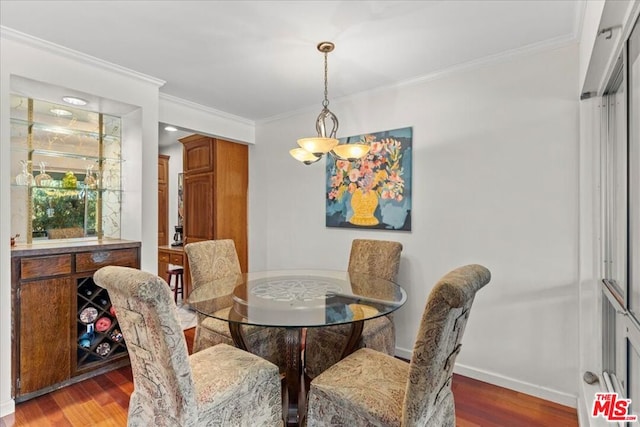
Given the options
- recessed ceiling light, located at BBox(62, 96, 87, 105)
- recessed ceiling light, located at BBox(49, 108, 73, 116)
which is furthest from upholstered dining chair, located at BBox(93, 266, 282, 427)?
recessed ceiling light, located at BBox(49, 108, 73, 116)

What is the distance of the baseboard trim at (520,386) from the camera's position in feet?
7.25

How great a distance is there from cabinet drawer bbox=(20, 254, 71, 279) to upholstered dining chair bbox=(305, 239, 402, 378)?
185cm

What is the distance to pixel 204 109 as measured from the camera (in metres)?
3.62

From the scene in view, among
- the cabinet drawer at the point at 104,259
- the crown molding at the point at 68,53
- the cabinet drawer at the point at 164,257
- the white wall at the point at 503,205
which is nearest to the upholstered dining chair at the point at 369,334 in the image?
the white wall at the point at 503,205

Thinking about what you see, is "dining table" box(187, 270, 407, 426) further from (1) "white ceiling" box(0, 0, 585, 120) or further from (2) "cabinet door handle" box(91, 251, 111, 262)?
(1) "white ceiling" box(0, 0, 585, 120)

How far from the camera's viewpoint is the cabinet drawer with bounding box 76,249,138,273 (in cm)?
251

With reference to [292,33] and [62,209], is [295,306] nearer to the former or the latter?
[292,33]

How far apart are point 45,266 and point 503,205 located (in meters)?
3.33

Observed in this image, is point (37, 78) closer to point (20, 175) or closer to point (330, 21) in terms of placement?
point (20, 175)

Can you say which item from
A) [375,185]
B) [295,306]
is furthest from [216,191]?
[295,306]

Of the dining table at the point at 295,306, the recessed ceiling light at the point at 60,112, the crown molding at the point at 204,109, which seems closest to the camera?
the dining table at the point at 295,306

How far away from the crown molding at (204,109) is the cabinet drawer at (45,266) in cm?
171
